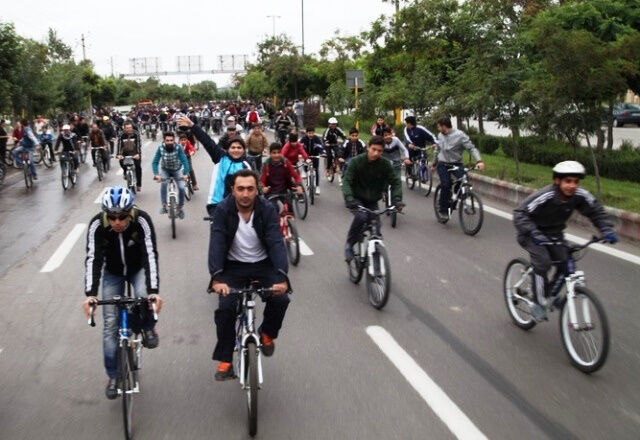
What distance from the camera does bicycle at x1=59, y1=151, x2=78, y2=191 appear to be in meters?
17.8

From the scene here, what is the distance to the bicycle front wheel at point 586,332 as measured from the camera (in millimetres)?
5242

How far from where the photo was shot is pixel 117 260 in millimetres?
5047

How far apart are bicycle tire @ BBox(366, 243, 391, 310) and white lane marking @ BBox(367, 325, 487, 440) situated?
56cm

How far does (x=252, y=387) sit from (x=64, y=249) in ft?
23.6

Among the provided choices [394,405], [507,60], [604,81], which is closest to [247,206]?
[394,405]

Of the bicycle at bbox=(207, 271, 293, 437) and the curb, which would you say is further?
the curb

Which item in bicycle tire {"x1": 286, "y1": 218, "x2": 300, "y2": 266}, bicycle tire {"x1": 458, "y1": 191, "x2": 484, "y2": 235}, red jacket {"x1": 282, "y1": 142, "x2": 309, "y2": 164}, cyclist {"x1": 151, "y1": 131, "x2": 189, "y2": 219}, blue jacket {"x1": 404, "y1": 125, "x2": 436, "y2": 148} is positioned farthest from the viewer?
blue jacket {"x1": 404, "y1": 125, "x2": 436, "y2": 148}

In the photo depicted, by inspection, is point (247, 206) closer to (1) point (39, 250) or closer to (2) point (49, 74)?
(1) point (39, 250)

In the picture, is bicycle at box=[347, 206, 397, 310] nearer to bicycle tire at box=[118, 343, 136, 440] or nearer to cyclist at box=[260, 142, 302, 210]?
cyclist at box=[260, 142, 302, 210]

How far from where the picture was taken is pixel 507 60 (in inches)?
585

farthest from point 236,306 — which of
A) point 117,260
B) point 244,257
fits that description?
point 117,260

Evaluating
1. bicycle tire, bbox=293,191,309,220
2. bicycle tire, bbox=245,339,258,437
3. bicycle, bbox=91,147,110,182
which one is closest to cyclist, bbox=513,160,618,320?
bicycle tire, bbox=245,339,258,437

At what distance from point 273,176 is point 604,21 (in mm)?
10360

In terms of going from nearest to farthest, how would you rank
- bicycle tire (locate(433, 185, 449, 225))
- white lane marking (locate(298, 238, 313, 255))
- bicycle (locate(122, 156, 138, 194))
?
white lane marking (locate(298, 238, 313, 255)) → bicycle tire (locate(433, 185, 449, 225)) → bicycle (locate(122, 156, 138, 194))
